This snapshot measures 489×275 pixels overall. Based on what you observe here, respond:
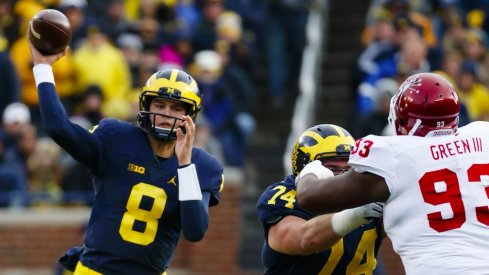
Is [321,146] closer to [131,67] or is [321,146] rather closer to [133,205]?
[133,205]

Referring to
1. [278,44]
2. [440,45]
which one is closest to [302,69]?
[278,44]

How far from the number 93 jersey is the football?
56 centimetres

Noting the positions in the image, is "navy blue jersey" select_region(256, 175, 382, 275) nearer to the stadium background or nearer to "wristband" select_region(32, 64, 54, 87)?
"wristband" select_region(32, 64, 54, 87)

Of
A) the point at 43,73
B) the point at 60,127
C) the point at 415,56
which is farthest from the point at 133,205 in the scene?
the point at 415,56

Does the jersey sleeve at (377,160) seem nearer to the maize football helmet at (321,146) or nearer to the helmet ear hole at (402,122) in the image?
the helmet ear hole at (402,122)

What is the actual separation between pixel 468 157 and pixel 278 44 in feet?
32.8

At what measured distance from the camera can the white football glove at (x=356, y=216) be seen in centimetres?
555

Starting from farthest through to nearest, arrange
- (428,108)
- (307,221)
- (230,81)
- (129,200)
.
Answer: (230,81) < (129,200) < (307,221) < (428,108)

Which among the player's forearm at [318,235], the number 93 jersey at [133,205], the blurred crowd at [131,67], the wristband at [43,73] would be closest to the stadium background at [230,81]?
the blurred crowd at [131,67]

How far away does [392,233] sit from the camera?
18.0 ft

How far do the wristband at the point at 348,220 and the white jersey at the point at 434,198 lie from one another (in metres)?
0.18

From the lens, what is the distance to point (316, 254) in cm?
620

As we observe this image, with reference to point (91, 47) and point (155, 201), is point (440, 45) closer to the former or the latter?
point (91, 47)

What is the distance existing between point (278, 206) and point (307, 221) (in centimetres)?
25
